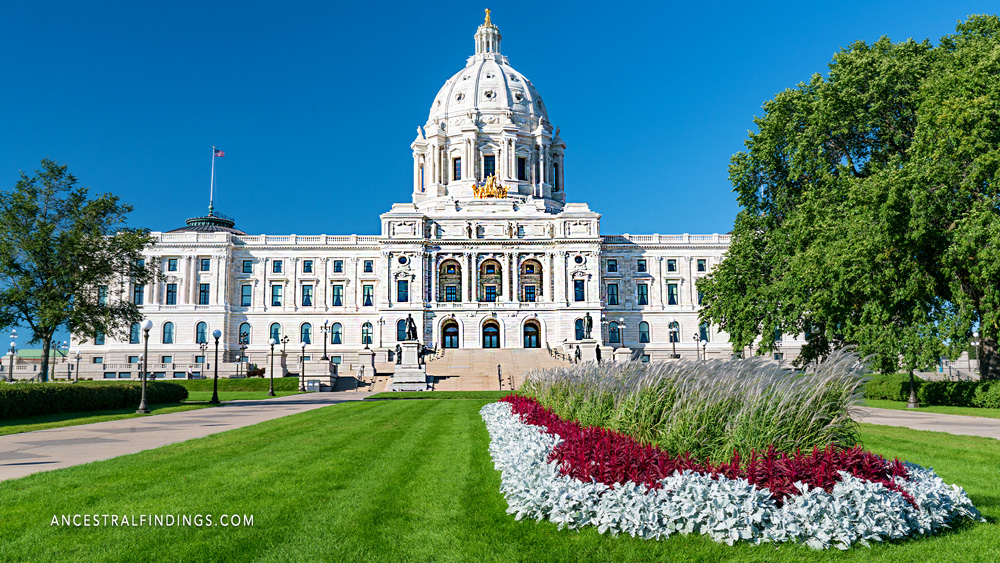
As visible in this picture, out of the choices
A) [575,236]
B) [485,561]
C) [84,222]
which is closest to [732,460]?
[485,561]

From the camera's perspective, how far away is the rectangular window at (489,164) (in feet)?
314

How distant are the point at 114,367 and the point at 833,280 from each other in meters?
70.9

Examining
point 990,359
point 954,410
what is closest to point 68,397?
point 954,410

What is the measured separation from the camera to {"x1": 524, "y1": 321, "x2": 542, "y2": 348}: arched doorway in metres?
81.8

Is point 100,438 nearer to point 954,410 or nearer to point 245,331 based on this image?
point 954,410

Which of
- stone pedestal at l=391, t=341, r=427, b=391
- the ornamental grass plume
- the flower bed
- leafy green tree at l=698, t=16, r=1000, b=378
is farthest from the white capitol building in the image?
the flower bed

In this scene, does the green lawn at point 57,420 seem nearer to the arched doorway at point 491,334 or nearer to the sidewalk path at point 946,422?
the sidewalk path at point 946,422

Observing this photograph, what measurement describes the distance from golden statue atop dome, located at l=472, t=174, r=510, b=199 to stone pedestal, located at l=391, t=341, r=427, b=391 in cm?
4104

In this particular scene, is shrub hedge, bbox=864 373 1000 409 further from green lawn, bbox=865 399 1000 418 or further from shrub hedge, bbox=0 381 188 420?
shrub hedge, bbox=0 381 188 420

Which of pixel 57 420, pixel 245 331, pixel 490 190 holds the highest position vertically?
pixel 490 190

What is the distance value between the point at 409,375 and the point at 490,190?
45072 mm

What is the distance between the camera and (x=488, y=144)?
95.5 metres

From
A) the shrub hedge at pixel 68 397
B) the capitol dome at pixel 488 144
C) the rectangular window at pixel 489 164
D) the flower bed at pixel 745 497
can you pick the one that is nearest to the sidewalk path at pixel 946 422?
the flower bed at pixel 745 497

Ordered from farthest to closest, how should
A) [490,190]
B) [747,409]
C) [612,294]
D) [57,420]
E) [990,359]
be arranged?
[490,190]
[612,294]
[990,359]
[57,420]
[747,409]
